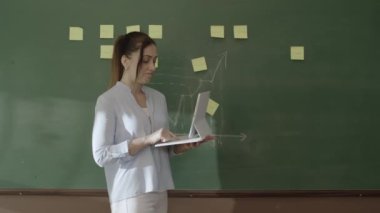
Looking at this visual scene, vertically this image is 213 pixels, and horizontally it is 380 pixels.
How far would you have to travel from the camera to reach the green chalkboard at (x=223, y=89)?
2119 millimetres

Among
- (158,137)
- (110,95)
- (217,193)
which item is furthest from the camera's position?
(217,193)

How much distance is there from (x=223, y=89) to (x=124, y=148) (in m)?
0.73

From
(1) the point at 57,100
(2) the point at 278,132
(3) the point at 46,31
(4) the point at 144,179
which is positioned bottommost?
(4) the point at 144,179

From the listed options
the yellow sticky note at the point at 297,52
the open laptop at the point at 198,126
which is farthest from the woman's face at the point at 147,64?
the yellow sticky note at the point at 297,52

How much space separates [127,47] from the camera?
5.74 feet

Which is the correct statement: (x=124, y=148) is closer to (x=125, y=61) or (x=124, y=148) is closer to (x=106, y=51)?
(x=125, y=61)

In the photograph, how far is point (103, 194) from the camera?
2.11 meters

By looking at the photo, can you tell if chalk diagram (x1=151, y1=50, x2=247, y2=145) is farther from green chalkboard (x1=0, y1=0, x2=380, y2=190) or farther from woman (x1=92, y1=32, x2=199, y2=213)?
woman (x1=92, y1=32, x2=199, y2=213)

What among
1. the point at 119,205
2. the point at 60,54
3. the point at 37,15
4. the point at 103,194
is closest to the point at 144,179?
the point at 119,205

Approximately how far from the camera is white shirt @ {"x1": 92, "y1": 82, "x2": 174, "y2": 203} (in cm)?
163

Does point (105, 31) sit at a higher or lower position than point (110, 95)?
higher

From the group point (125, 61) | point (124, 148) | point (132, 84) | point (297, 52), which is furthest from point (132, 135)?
point (297, 52)

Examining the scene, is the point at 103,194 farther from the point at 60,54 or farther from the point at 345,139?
the point at 345,139

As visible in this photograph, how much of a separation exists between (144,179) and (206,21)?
0.93 meters
